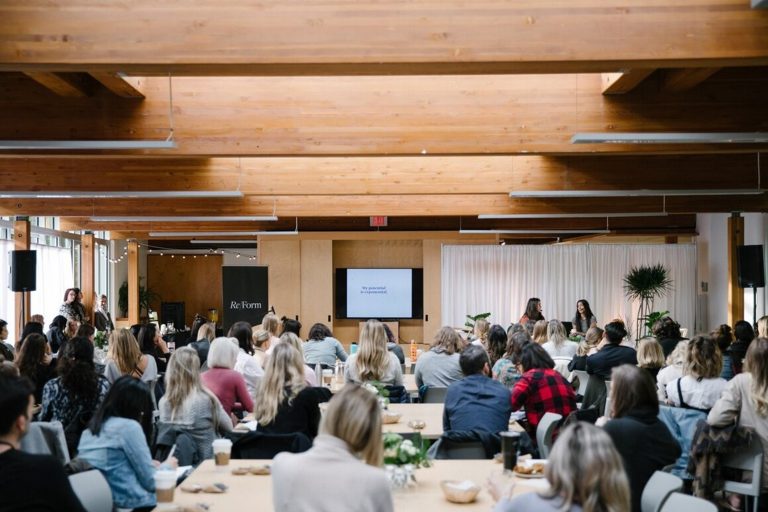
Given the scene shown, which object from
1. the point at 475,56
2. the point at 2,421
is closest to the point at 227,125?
the point at 475,56

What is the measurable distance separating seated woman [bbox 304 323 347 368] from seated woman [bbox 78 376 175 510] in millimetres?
5507

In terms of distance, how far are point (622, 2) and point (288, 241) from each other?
14.6 m

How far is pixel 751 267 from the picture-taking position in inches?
521

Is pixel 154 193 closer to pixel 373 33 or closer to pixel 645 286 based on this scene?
pixel 373 33

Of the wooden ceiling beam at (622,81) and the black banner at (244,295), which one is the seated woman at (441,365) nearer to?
the wooden ceiling beam at (622,81)

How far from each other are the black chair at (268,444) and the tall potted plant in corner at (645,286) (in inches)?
542

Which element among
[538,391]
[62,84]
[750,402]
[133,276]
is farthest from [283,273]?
[750,402]

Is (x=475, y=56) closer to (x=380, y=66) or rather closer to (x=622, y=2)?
(x=380, y=66)

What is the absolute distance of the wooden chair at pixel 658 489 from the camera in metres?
3.83

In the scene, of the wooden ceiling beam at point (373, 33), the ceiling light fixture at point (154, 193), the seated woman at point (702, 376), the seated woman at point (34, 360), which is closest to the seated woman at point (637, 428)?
the wooden ceiling beam at point (373, 33)

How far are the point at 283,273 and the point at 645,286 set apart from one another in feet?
23.7

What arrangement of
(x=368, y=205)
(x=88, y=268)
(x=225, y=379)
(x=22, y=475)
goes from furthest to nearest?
(x=88, y=268), (x=368, y=205), (x=225, y=379), (x=22, y=475)

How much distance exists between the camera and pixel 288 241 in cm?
1914

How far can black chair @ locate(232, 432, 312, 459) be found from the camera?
5242mm
